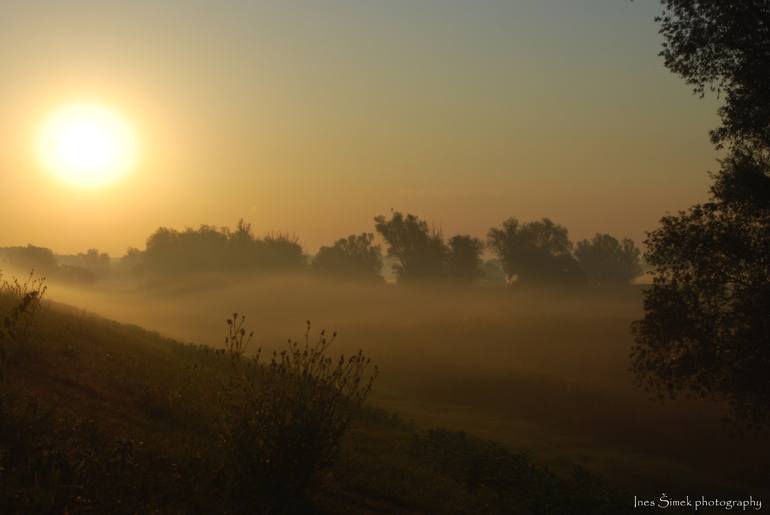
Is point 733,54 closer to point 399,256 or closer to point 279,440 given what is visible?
point 279,440

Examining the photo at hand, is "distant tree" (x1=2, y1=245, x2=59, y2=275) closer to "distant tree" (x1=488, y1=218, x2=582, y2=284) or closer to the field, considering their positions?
the field

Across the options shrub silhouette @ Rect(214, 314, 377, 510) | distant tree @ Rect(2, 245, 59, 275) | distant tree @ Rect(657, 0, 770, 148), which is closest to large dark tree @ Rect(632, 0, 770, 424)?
distant tree @ Rect(657, 0, 770, 148)

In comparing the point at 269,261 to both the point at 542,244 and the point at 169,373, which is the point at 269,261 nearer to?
the point at 542,244

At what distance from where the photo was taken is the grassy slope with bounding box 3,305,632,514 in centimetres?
858

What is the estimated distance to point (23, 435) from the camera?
734 cm

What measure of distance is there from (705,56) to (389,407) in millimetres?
20692

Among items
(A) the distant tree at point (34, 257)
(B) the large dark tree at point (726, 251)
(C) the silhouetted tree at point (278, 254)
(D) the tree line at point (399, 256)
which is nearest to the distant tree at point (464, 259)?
(D) the tree line at point (399, 256)

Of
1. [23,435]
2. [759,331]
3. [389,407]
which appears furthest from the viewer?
[389,407]

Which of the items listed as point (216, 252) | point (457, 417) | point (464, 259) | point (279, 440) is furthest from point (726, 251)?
point (216, 252)

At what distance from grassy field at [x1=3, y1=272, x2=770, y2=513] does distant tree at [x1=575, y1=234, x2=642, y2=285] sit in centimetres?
8805

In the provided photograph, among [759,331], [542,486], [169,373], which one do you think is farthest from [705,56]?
[169,373]

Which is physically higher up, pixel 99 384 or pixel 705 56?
pixel 705 56

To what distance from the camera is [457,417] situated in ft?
96.6

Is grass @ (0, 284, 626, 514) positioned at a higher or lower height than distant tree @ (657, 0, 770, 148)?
lower
